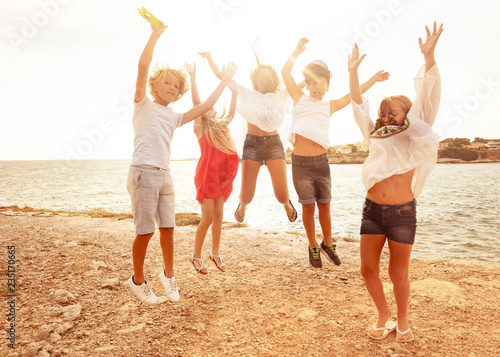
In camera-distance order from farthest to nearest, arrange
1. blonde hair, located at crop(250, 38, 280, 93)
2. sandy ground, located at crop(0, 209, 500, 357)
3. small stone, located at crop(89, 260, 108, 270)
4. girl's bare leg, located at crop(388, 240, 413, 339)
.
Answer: small stone, located at crop(89, 260, 108, 270), blonde hair, located at crop(250, 38, 280, 93), sandy ground, located at crop(0, 209, 500, 357), girl's bare leg, located at crop(388, 240, 413, 339)

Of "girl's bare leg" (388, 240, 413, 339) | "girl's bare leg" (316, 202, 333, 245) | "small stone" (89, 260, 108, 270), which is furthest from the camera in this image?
"small stone" (89, 260, 108, 270)

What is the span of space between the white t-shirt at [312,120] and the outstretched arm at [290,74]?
4.6 inches

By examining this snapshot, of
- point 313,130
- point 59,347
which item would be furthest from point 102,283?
point 313,130

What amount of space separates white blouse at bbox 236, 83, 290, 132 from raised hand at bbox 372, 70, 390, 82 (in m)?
1.52

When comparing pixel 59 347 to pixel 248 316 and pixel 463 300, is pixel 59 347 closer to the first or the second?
pixel 248 316

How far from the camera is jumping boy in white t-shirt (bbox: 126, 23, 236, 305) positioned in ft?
11.8

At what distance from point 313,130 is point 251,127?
1.09m

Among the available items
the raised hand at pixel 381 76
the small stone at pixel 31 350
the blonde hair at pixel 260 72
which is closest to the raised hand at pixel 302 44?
the blonde hair at pixel 260 72

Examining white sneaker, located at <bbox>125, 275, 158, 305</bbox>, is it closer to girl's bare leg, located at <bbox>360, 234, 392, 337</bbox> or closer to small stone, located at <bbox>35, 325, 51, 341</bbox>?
small stone, located at <bbox>35, 325, 51, 341</bbox>

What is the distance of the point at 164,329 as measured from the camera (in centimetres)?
396

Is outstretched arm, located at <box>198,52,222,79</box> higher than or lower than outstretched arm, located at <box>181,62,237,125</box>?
higher

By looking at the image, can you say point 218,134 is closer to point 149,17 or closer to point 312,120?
point 312,120

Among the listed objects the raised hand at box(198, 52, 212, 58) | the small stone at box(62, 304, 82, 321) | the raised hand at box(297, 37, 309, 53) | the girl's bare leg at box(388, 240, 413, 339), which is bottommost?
the small stone at box(62, 304, 82, 321)

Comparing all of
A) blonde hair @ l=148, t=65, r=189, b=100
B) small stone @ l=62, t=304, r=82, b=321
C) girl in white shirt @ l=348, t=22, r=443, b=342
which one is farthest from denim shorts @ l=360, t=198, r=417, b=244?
small stone @ l=62, t=304, r=82, b=321
